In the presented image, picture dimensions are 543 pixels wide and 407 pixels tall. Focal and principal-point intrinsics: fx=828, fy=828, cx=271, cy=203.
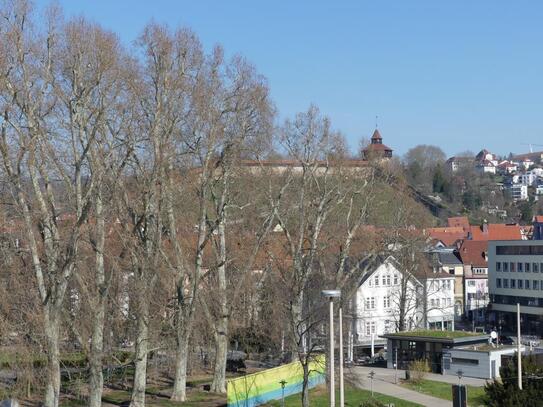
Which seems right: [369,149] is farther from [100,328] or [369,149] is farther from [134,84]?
[100,328]

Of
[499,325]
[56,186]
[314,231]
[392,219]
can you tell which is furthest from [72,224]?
[499,325]

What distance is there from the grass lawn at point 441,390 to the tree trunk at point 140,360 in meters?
14.2

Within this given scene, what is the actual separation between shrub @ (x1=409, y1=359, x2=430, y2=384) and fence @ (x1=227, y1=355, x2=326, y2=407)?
5.09 metres

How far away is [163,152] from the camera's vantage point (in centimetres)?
2739

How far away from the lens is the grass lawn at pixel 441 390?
3554cm

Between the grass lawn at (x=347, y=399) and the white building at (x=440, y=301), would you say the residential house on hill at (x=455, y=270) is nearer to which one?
the white building at (x=440, y=301)

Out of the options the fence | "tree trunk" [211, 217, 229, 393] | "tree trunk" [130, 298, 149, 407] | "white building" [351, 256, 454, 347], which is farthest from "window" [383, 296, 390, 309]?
"tree trunk" [130, 298, 149, 407]

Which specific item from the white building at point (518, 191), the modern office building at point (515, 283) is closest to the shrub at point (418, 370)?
the modern office building at point (515, 283)

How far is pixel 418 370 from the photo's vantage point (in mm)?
42562

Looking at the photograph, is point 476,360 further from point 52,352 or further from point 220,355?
point 52,352

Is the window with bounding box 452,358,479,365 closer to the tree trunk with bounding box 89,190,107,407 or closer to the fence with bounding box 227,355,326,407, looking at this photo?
the fence with bounding box 227,355,326,407

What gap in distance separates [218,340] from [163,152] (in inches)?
347

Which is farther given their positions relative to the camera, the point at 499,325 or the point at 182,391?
the point at 499,325

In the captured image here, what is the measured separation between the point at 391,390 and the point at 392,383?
7.92 ft
